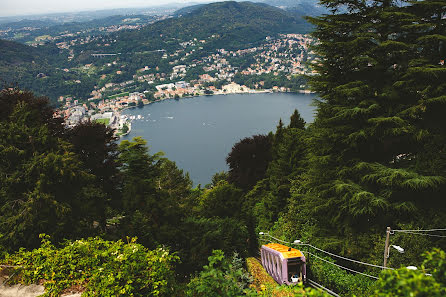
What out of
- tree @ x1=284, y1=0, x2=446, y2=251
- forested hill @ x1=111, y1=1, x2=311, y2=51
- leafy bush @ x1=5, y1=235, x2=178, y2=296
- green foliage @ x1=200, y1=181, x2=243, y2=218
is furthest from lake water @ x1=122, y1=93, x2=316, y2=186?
forested hill @ x1=111, y1=1, x2=311, y2=51

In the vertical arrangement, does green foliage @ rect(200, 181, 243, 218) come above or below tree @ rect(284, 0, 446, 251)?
below

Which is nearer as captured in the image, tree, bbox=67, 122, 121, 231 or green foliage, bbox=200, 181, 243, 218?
tree, bbox=67, 122, 121, 231

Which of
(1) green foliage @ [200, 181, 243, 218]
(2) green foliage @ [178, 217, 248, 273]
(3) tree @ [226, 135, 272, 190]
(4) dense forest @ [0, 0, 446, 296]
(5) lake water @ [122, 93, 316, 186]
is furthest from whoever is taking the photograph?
(5) lake water @ [122, 93, 316, 186]

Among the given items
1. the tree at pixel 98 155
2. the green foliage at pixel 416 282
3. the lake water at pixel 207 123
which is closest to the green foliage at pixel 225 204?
the tree at pixel 98 155

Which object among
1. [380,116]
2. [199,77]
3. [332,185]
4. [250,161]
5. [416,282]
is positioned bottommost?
[250,161]

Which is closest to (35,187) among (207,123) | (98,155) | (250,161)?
(98,155)

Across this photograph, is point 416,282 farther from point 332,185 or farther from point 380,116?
point 332,185

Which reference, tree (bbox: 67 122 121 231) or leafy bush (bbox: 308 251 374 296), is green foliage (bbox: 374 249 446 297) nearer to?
leafy bush (bbox: 308 251 374 296)
